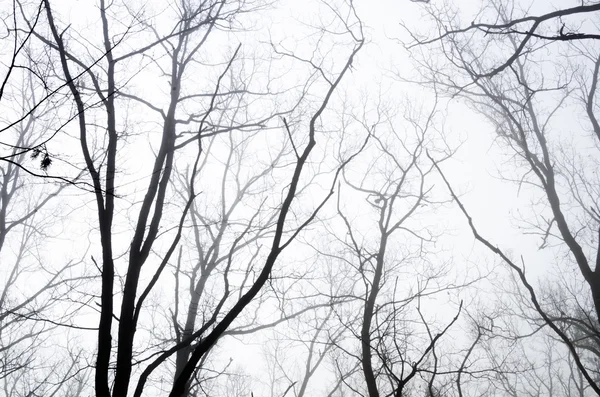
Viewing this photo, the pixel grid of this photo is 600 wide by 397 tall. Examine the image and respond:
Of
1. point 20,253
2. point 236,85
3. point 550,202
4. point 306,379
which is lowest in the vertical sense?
point 306,379

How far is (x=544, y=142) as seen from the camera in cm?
888

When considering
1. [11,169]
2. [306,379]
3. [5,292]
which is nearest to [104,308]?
[11,169]

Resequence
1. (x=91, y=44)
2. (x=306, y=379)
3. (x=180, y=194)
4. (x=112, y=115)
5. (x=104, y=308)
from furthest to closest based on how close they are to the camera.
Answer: (x=306, y=379) → (x=180, y=194) → (x=91, y=44) → (x=112, y=115) → (x=104, y=308)

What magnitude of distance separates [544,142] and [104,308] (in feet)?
31.2

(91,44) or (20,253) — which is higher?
(20,253)

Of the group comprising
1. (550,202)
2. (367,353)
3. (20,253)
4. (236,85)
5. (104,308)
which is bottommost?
(104,308)

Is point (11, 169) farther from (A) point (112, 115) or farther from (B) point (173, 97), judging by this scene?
(A) point (112, 115)

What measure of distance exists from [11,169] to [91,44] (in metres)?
6.07

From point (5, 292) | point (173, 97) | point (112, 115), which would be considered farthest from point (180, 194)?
point (112, 115)

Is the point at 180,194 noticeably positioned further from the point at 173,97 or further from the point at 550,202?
the point at 550,202

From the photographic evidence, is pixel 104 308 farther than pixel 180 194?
No

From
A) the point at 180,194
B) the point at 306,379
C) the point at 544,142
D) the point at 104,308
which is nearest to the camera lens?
the point at 104,308

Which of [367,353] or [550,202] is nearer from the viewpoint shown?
[367,353]

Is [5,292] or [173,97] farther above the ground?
[5,292]
